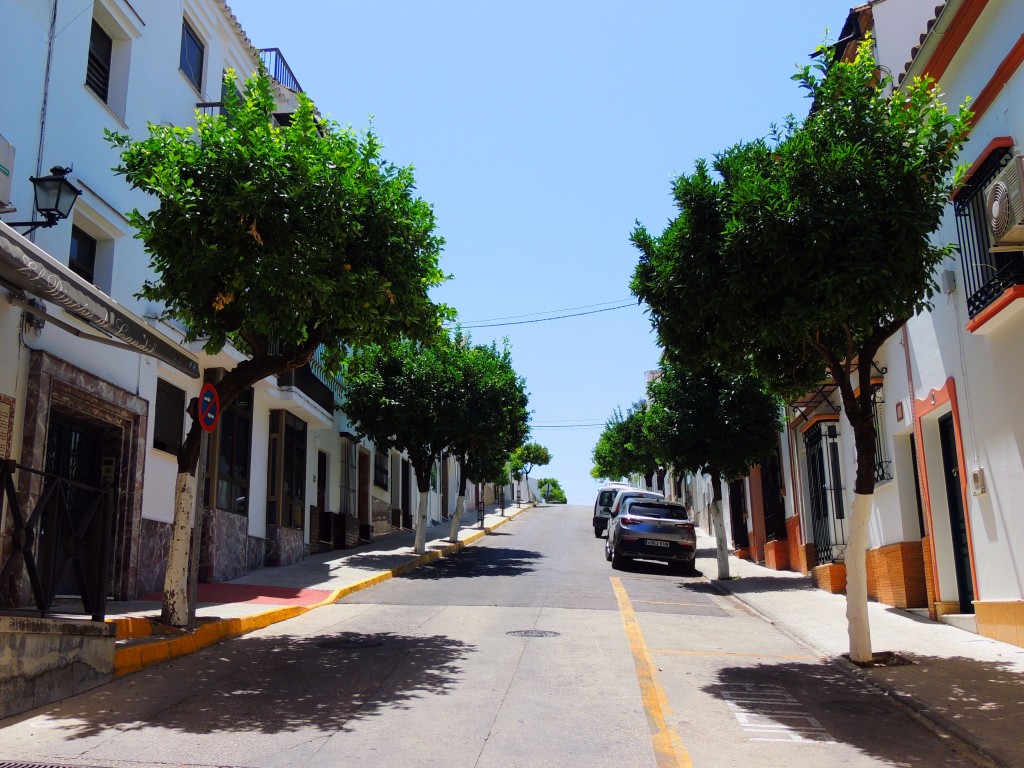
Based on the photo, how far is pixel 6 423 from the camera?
9.78 m

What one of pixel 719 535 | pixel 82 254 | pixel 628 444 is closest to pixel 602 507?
pixel 628 444

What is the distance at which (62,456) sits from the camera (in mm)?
11664

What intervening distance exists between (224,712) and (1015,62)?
9554mm

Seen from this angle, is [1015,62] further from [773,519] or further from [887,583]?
[773,519]

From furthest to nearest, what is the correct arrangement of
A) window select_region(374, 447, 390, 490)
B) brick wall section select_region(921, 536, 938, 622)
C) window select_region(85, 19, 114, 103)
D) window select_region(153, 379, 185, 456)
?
window select_region(374, 447, 390, 490), window select_region(153, 379, 185, 456), window select_region(85, 19, 114, 103), brick wall section select_region(921, 536, 938, 622)

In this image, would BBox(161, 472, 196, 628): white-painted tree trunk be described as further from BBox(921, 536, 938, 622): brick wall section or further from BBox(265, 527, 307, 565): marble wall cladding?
BBox(921, 536, 938, 622): brick wall section

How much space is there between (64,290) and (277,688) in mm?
4037

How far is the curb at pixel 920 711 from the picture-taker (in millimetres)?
5704

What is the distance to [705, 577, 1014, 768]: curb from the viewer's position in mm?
5704

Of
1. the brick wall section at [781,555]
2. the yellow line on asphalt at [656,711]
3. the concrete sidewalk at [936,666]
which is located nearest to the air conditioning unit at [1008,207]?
the concrete sidewalk at [936,666]

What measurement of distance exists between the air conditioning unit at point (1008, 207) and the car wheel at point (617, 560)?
38.8 feet

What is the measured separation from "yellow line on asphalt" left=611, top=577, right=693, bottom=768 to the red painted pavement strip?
529 centimetres

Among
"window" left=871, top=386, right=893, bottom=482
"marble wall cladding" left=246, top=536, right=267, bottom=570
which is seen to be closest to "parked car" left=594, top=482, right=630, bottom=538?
"marble wall cladding" left=246, top=536, right=267, bottom=570

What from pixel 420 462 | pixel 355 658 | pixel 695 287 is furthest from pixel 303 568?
pixel 695 287
